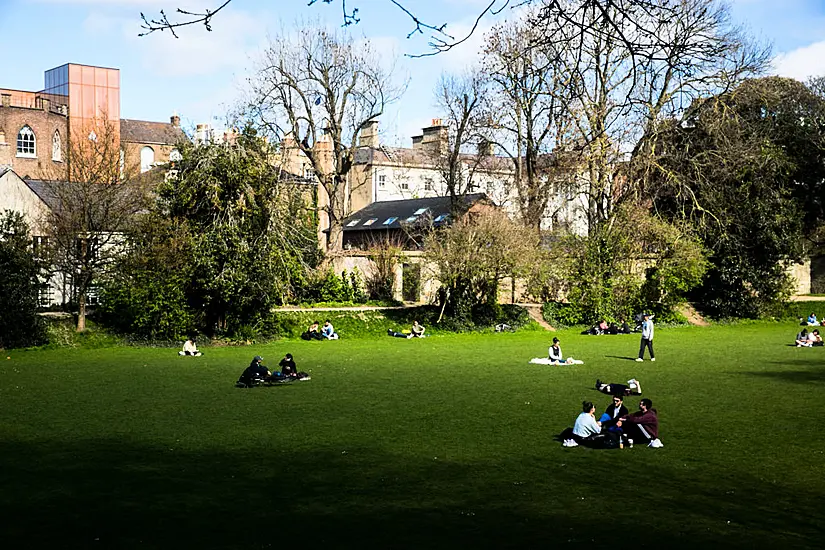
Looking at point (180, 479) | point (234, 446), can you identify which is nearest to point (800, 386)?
point (234, 446)

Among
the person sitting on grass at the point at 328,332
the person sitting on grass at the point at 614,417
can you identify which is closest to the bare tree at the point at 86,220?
the person sitting on grass at the point at 328,332

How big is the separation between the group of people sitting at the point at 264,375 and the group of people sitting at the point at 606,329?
62.5 feet

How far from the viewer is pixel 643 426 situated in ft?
47.3

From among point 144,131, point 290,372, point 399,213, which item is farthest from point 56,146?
point 290,372

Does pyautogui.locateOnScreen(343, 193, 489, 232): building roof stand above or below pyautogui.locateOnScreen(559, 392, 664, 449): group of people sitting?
above

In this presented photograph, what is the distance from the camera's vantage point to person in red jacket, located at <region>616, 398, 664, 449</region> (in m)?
14.4

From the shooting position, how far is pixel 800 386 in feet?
69.3

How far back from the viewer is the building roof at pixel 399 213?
5641 cm

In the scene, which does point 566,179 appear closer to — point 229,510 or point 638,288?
point 638,288

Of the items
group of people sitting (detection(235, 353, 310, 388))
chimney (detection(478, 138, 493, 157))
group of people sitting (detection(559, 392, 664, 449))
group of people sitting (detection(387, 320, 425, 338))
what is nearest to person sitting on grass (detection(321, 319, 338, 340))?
group of people sitting (detection(387, 320, 425, 338))

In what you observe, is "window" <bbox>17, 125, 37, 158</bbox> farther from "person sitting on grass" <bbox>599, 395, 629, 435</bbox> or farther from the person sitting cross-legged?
Result: the person sitting cross-legged

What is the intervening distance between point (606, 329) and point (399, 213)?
24.5 meters

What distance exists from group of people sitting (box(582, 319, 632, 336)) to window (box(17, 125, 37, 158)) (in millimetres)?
47568

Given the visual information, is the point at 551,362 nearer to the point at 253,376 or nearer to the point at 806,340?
the point at 253,376
